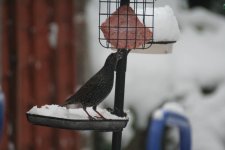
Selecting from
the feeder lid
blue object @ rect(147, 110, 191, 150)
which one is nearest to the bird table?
the feeder lid

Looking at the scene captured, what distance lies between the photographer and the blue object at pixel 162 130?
4.03m

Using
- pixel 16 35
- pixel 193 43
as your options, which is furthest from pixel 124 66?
pixel 193 43

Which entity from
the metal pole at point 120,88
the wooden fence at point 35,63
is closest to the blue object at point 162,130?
the wooden fence at point 35,63

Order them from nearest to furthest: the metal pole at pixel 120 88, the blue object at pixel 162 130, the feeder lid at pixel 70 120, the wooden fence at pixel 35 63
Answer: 1. the feeder lid at pixel 70 120
2. the metal pole at pixel 120 88
3. the blue object at pixel 162 130
4. the wooden fence at pixel 35 63

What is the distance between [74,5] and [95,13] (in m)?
0.28

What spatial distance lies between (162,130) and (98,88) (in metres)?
1.90

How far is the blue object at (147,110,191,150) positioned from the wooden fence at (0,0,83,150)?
143cm

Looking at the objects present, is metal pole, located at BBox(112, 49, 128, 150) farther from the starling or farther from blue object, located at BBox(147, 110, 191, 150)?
blue object, located at BBox(147, 110, 191, 150)

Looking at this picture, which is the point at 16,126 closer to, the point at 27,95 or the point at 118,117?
the point at 27,95

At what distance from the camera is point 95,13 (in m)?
5.68

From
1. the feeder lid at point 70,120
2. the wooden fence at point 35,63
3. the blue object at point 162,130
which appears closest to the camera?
the feeder lid at point 70,120

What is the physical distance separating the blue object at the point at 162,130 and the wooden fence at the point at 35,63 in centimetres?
143

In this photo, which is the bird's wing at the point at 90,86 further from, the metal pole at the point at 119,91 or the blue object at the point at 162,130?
the blue object at the point at 162,130

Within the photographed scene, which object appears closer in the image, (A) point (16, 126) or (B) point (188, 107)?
(A) point (16, 126)
